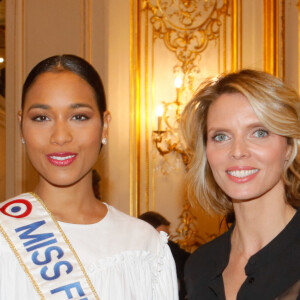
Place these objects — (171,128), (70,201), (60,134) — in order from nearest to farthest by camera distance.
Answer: (60,134) → (70,201) → (171,128)

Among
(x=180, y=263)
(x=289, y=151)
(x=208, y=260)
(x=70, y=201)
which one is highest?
(x=289, y=151)

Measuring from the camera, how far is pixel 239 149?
2117 mm

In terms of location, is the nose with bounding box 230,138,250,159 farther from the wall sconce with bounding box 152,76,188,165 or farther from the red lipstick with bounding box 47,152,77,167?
the wall sconce with bounding box 152,76,188,165

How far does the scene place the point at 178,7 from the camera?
17.8 feet

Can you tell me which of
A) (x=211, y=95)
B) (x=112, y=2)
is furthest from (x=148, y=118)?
(x=211, y=95)

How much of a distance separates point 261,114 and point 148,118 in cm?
326

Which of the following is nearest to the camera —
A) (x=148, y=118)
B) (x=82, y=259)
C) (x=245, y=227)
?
(x=82, y=259)

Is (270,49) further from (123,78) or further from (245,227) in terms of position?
(245,227)

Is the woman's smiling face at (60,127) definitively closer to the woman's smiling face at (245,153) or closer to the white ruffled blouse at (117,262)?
the white ruffled blouse at (117,262)

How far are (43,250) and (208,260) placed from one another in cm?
65

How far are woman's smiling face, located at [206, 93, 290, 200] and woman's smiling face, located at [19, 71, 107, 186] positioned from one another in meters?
0.45

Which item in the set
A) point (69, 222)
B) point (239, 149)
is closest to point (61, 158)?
point (69, 222)

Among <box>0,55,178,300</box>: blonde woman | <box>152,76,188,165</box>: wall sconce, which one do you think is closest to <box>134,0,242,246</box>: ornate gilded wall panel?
<box>152,76,188,165</box>: wall sconce

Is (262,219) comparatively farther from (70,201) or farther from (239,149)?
(70,201)
